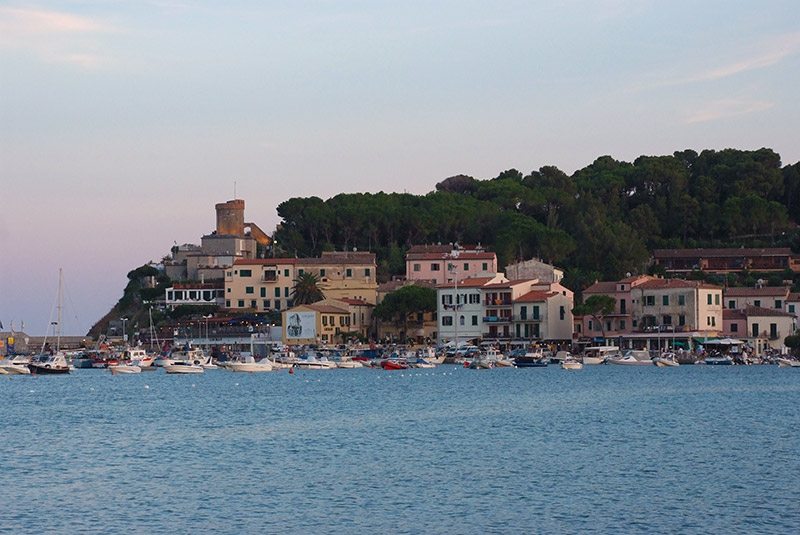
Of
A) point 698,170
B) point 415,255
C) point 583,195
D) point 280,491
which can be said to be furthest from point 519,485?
point 698,170

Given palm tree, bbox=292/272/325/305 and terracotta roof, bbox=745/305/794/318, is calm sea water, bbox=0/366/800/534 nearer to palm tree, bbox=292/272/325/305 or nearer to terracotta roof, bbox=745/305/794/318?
terracotta roof, bbox=745/305/794/318

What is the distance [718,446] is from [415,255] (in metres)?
71.1

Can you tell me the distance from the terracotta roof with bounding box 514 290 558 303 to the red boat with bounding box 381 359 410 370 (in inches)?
490

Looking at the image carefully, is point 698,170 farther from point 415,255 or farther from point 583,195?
point 415,255

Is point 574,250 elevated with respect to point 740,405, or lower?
elevated

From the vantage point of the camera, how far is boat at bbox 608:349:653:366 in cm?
8719

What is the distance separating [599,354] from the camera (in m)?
91.7

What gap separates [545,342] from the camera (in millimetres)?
95438

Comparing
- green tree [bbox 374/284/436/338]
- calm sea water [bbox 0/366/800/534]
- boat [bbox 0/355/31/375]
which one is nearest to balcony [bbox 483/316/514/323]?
green tree [bbox 374/284/436/338]

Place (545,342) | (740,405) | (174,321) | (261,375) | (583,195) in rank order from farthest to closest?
1. (583,195)
2. (174,321)
3. (545,342)
4. (261,375)
5. (740,405)

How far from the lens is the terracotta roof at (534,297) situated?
3725 inches

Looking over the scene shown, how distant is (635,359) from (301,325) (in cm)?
2697

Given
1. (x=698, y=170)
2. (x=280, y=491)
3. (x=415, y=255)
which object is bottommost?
(x=280, y=491)

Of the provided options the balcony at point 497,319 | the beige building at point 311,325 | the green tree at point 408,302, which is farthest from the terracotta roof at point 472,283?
the beige building at point 311,325
